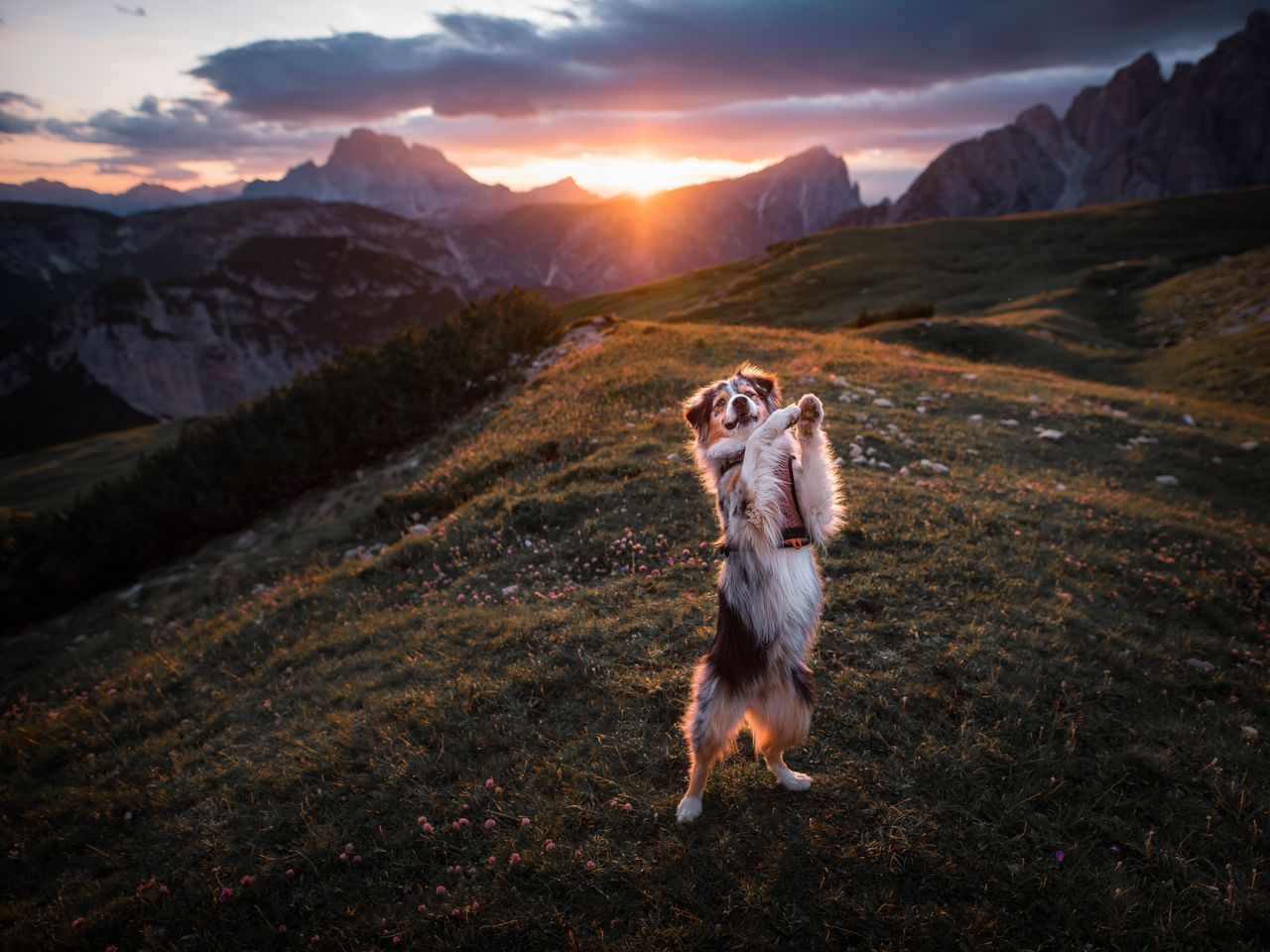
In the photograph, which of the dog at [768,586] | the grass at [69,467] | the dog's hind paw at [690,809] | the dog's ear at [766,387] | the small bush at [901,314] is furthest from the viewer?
the grass at [69,467]

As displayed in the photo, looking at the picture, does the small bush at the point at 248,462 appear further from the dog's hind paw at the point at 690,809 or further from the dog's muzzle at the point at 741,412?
the dog's hind paw at the point at 690,809

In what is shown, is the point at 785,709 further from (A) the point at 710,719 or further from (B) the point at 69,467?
(B) the point at 69,467

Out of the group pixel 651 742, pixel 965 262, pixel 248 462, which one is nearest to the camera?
pixel 651 742

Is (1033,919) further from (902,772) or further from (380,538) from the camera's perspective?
(380,538)

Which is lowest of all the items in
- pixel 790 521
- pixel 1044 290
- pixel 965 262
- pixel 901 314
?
pixel 790 521

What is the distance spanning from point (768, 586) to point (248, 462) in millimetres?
21772

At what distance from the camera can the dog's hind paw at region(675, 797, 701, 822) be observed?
17.0 feet

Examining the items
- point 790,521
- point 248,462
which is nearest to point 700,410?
point 790,521

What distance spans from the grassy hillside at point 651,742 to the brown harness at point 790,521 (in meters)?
2.46

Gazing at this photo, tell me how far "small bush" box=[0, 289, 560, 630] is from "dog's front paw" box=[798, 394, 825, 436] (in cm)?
1912

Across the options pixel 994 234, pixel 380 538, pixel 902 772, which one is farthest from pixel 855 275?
pixel 902 772

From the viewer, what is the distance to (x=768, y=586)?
4.78 meters

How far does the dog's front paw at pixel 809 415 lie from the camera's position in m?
4.66

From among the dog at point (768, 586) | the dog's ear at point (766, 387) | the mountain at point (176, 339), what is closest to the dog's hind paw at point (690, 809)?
the dog at point (768, 586)
